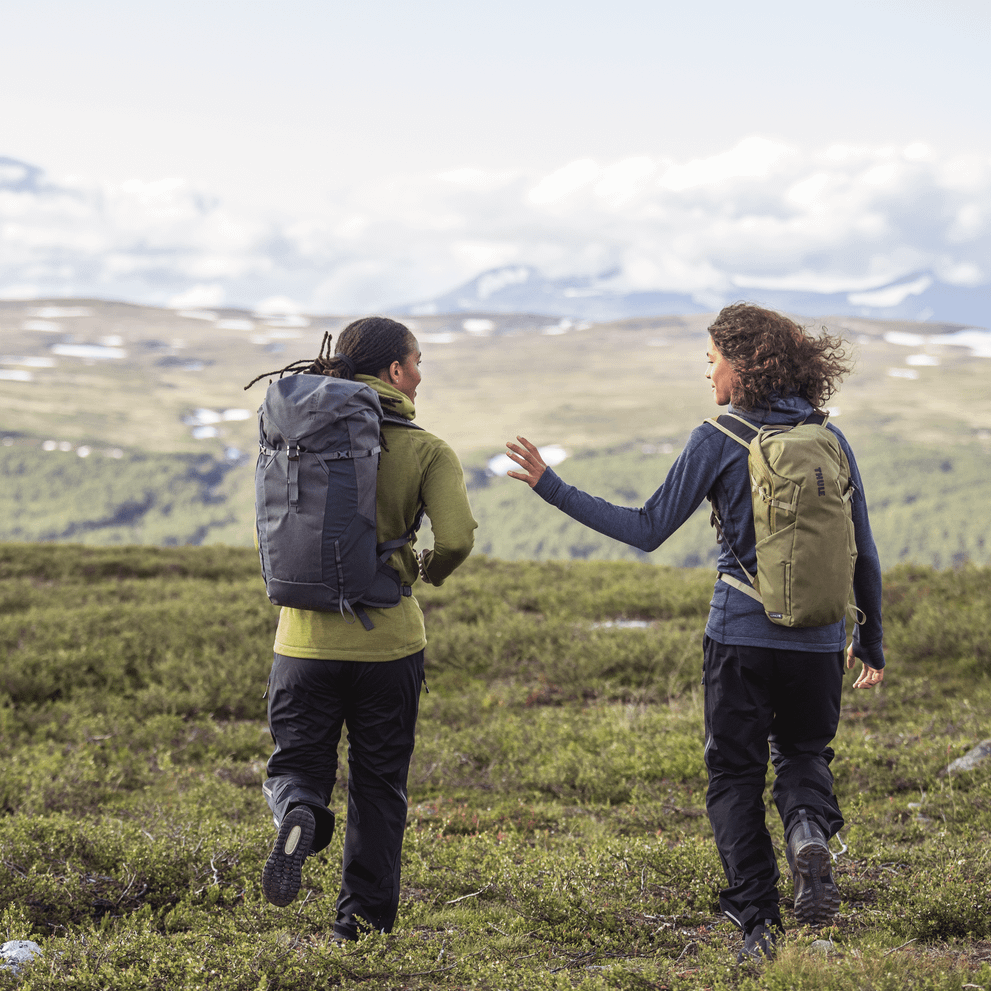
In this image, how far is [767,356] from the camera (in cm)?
404

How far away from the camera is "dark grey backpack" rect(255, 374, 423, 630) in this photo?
386 centimetres

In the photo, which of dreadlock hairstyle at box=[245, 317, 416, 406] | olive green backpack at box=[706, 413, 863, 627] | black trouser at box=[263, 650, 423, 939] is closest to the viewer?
olive green backpack at box=[706, 413, 863, 627]

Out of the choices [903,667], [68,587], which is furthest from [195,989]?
[68,587]

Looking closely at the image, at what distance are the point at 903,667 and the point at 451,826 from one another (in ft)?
22.9

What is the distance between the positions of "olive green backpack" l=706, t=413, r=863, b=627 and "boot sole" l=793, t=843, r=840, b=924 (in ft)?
3.47

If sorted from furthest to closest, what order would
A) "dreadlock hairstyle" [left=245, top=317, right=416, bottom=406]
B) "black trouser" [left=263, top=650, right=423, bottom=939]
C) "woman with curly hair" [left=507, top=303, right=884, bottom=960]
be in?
"dreadlock hairstyle" [left=245, top=317, right=416, bottom=406] → "black trouser" [left=263, top=650, right=423, bottom=939] → "woman with curly hair" [left=507, top=303, right=884, bottom=960]

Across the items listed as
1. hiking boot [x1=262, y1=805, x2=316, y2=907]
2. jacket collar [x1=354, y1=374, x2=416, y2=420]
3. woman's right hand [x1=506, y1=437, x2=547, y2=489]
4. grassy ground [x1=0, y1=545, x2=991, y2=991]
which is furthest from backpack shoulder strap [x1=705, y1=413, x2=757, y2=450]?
hiking boot [x1=262, y1=805, x2=316, y2=907]

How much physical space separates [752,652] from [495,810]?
401 centimetres

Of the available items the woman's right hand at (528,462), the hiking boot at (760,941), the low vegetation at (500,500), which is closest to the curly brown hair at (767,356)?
the woman's right hand at (528,462)

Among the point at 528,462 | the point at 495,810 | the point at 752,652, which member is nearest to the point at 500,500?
the point at 495,810

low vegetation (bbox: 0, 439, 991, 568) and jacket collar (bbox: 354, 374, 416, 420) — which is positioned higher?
jacket collar (bbox: 354, 374, 416, 420)

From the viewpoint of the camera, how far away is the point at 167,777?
8.23 m

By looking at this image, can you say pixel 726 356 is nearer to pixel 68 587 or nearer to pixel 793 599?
pixel 793 599

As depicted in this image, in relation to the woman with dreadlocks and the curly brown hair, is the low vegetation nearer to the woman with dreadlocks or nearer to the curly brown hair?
the woman with dreadlocks
